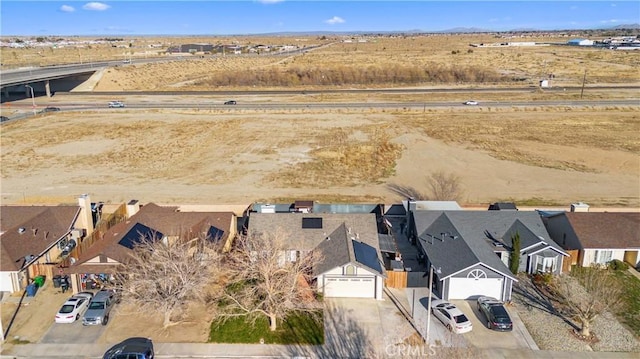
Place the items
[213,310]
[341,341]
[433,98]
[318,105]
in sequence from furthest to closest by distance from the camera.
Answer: [433,98] < [318,105] < [213,310] < [341,341]

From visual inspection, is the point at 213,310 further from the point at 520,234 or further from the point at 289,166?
the point at 289,166

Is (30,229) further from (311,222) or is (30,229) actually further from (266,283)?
(311,222)

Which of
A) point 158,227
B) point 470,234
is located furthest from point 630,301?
point 158,227

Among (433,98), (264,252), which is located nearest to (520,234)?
(264,252)

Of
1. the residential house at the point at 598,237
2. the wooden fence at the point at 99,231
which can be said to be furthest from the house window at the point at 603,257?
the wooden fence at the point at 99,231

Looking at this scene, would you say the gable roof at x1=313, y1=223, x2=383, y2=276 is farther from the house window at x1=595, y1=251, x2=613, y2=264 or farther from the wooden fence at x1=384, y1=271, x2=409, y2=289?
the house window at x1=595, y1=251, x2=613, y2=264

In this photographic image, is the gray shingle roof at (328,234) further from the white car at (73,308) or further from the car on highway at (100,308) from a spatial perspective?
the white car at (73,308)
